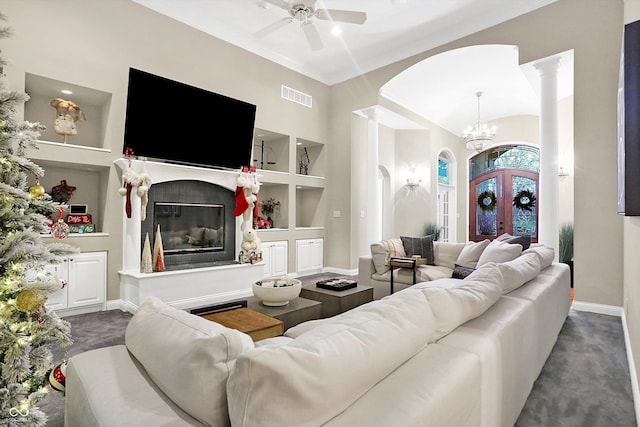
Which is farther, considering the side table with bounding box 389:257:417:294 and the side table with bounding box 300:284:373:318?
the side table with bounding box 389:257:417:294

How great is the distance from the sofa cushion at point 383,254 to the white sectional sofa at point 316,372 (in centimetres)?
280

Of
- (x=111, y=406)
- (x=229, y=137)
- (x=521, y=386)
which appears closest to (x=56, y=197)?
(x=229, y=137)

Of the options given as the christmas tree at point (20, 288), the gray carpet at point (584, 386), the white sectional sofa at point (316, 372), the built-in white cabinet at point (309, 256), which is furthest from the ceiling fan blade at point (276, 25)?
the gray carpet at point (584, 386)

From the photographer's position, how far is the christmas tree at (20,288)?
1.45 metres

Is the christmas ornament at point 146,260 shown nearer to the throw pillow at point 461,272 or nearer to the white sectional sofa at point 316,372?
the white sectional sofa at point 316,372

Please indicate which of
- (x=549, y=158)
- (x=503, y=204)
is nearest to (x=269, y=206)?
(x=549, y=158)

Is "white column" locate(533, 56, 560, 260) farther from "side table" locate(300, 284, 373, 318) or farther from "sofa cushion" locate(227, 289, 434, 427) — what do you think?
"sofa cushion" locate(227, 289, 434, 427)

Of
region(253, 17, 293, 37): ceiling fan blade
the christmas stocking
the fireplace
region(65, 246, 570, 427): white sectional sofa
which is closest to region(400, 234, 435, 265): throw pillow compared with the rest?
the christmas stocking

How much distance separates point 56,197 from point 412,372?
440 cm

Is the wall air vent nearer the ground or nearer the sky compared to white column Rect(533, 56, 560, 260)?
nearer the sky

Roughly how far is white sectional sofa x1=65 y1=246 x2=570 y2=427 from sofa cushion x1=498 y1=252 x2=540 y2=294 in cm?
57

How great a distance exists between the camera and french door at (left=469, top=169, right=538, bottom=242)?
8641 mm

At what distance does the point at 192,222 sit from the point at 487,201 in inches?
310

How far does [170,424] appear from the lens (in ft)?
2.53
